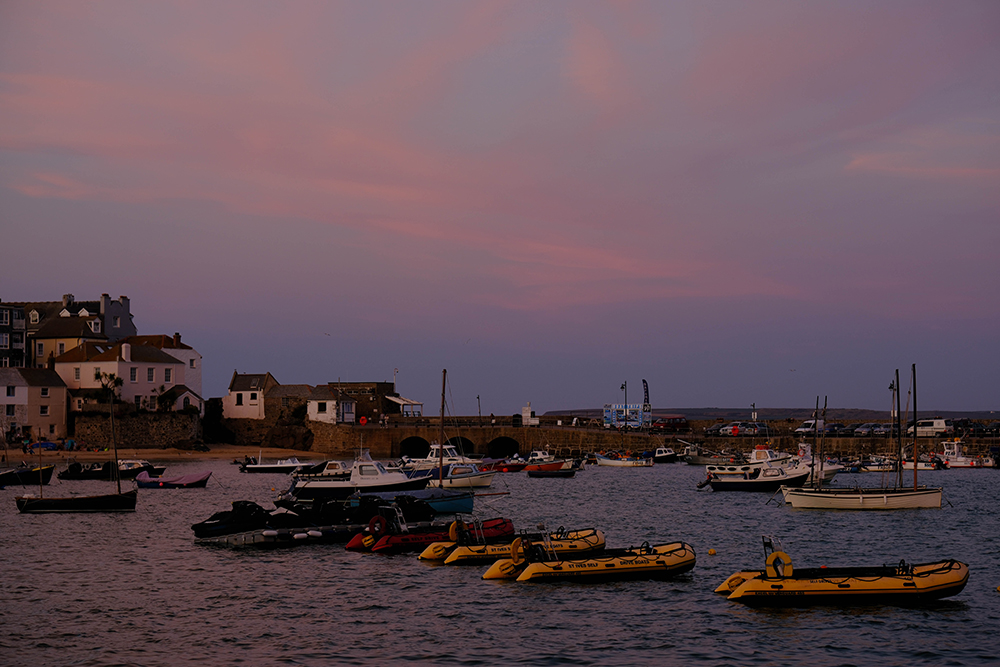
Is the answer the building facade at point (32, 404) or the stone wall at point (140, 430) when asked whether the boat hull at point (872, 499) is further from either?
the building facade at point (32, 404)

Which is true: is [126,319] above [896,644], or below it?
above

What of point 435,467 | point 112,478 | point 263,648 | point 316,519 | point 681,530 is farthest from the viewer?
point 112,478

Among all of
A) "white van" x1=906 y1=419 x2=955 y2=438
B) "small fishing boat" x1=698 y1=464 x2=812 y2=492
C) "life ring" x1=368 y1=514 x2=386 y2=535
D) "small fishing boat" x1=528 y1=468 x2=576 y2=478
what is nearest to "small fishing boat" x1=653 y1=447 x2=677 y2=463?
"small fishing boat" x1=528 y1=468 x2=576 y2=478

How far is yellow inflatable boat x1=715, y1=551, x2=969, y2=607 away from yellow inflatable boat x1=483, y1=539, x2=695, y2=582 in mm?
4380

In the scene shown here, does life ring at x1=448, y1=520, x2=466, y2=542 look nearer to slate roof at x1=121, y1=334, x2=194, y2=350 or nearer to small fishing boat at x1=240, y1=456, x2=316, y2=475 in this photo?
small fishing boat at x1=240, y1=456, x2=316, y2=475

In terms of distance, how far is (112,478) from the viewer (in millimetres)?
78062

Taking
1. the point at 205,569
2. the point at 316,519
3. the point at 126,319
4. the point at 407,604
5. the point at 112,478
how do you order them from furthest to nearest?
the point at 126,319
the point at 112,478
the point at 316,519
the point at 205,569
the point at 407,604

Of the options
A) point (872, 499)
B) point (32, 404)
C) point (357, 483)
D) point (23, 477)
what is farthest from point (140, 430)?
point (872, 499)

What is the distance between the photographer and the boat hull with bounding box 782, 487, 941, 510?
2074 inches

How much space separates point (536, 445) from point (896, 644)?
3429 inches

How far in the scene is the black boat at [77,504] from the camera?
53.4 metres

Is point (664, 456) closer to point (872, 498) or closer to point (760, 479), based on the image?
point (760, 479)

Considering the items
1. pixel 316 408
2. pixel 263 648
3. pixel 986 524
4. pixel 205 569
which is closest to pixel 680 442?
pixel 316 408

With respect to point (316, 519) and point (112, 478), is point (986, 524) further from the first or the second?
point (112, 478)
